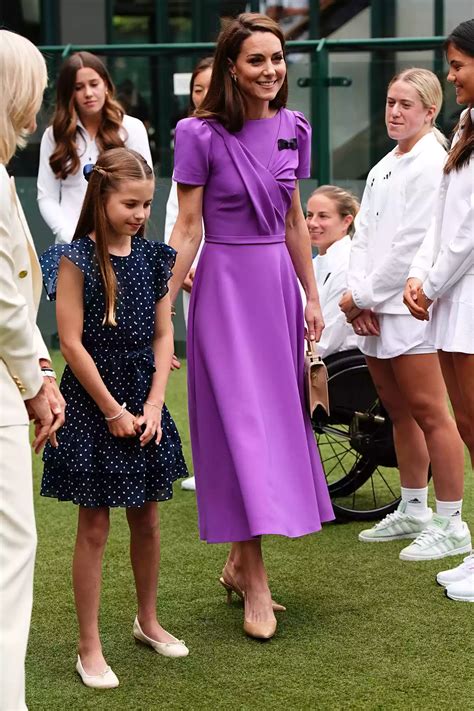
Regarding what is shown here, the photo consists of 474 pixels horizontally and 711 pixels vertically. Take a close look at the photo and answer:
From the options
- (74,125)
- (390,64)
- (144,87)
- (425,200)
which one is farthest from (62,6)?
(425,200)

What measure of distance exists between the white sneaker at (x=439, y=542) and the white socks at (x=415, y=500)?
0.25 m

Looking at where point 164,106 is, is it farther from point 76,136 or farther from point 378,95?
point 76,136

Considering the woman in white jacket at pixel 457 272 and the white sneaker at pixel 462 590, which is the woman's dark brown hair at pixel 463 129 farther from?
the white sneaker at pixel 462 590

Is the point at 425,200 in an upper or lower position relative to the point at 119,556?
upper

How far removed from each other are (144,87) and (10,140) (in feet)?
26.2

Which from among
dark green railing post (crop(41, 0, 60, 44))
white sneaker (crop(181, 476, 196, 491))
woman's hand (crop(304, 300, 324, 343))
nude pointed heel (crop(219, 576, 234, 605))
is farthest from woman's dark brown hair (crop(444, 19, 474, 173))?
dark green railing post (crop(41, 0, 60, 44))

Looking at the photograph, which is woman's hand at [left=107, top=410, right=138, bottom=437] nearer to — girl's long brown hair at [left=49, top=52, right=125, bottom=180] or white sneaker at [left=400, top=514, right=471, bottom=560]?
white sneaker at [left=400, top=514, right=471, bottom=560]

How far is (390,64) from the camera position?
10.4 metres

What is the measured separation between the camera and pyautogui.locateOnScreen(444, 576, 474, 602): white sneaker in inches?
169

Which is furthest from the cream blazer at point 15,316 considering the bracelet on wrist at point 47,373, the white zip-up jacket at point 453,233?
the white zip-up jacket at point 453,233

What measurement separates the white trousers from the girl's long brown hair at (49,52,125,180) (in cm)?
346

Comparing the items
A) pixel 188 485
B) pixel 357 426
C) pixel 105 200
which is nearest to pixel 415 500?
pixel 357 426

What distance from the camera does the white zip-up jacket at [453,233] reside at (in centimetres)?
Answer: 420

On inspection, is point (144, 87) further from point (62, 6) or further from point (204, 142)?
point (204, 142)
